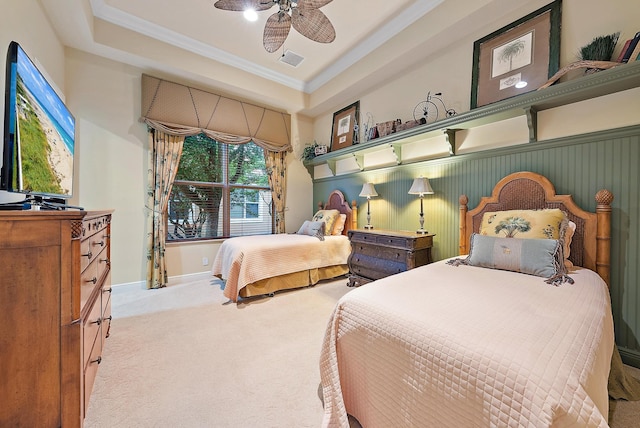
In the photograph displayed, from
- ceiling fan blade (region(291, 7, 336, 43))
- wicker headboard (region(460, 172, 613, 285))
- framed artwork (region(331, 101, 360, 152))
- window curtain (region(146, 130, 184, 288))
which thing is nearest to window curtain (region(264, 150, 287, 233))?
framed artwork (region(331, 101, 360, 152))

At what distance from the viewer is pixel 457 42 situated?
290cm

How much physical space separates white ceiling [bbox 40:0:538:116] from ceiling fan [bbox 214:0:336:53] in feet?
2.41

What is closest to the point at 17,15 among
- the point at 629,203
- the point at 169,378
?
the point at 169,378

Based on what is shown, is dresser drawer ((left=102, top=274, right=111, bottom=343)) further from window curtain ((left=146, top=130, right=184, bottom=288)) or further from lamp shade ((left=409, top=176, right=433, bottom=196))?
lamp shade ((left=409, top=176, right=433, bottom=196))

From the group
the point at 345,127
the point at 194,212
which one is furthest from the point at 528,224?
the point at 194,212

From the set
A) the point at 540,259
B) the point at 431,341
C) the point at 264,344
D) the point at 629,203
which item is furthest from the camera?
the point at 264,344

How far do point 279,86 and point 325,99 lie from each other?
0.83 meters

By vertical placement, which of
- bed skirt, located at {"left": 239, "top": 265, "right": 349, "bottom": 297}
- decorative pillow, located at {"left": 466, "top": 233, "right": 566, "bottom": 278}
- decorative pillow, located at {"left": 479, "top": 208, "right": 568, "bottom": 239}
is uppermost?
decorative pillow, located at {"left": 479, "top": 208, "right": 568, "bottom": 239}

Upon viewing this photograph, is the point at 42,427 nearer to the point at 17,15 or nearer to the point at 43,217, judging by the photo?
the point at 43,217

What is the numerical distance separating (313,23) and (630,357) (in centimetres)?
365

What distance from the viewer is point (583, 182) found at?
6.71ft

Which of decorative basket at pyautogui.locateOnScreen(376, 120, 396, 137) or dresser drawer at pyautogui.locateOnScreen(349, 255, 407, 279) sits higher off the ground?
decorative basket at pyautogui.locateOnScreen(376, 120, 396, 137)

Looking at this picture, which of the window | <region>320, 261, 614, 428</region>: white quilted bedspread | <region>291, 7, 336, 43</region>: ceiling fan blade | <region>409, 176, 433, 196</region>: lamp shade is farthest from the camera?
the window

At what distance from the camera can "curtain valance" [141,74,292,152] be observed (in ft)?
11.8
